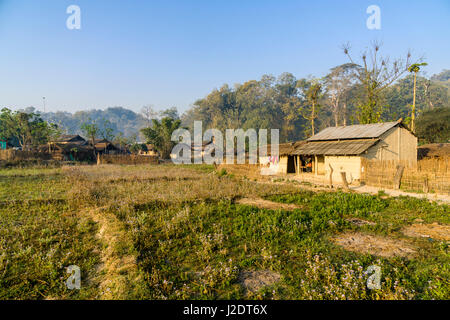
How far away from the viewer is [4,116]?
42000 millimetres

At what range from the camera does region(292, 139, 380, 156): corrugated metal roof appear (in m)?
17.5

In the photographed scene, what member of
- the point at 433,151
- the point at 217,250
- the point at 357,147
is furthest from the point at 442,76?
the point at 217,250

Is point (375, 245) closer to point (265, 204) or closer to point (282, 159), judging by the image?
point (265, 204)

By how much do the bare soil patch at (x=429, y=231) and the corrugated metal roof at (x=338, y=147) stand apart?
32.5ft

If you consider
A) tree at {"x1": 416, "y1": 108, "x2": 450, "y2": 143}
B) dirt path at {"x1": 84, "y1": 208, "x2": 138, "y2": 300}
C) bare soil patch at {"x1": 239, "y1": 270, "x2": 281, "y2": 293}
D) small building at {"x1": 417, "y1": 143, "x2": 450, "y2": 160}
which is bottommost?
bare soil patch at {"x1": 239, "y1": 270, "x2": 281, "y2": 293}

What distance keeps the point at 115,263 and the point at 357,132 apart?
20578 mm

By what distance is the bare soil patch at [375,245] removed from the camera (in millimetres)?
5695

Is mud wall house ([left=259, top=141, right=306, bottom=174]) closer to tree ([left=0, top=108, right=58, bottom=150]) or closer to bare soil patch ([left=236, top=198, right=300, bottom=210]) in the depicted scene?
bare soil patch ([left=236, top=198, right=300, bottom=210])

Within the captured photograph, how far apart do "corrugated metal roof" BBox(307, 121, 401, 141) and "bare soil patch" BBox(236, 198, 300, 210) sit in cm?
1239

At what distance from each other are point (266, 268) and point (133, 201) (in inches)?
254

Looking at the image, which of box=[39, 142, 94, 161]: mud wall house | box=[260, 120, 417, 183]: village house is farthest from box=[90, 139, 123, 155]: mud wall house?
box=[260, 120, 417, 183]: village house

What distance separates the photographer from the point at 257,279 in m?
4.61
